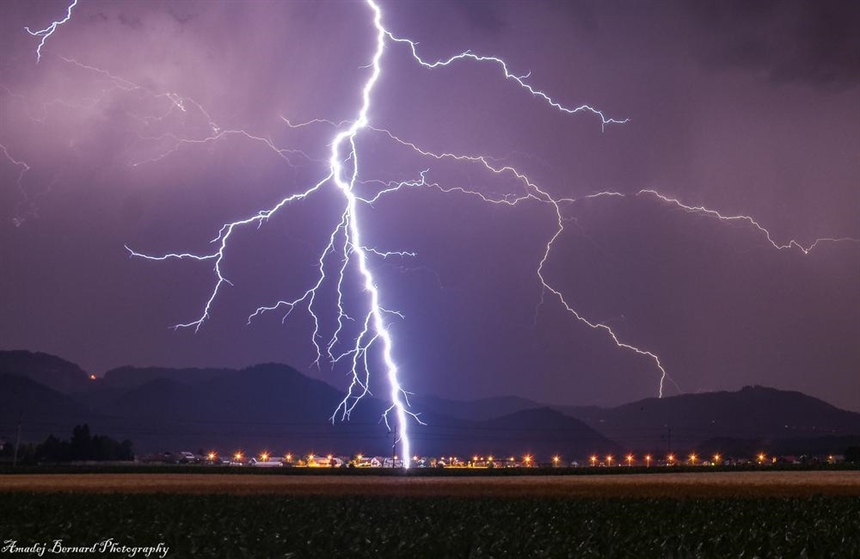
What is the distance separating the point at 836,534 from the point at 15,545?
44.9 ft

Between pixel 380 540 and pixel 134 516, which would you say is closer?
pixel 380 540

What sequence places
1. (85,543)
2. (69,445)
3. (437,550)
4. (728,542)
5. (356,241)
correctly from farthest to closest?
(69,445)
(356,241)
(728,542)
(85,543)
(437,550)

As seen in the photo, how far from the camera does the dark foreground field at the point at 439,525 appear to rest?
1359cm

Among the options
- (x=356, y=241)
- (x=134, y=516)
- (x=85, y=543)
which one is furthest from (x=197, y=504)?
(x=356, y=241)

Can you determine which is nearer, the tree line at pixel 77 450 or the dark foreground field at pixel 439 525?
the dark foreground field at pixel 439 525

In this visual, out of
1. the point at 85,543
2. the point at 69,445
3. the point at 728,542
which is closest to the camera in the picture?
the point at 85,543

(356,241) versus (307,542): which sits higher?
(356,241)

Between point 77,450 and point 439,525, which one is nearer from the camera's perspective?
point 439,525

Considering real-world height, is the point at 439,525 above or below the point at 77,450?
below

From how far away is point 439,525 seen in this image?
1748 centimetres

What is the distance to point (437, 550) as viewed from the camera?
1299 centimetres

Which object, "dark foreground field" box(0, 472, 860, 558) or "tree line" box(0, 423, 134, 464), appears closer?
"dark foreground field" box(0, 472, 860, 558)

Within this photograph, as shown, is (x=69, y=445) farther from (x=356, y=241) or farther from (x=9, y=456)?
(x=356, y=241)

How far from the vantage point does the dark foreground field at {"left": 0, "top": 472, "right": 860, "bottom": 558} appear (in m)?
13.6
